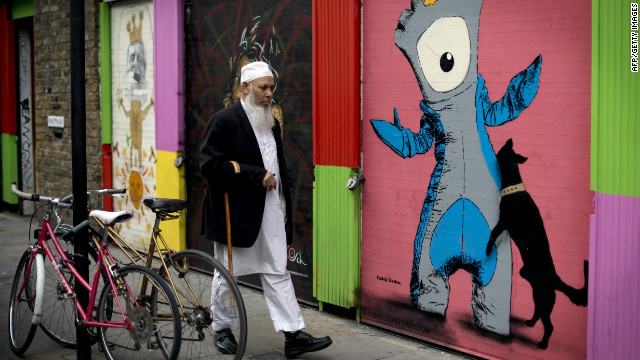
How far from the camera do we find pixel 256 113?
5.26 meters

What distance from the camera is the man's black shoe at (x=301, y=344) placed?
5238mm

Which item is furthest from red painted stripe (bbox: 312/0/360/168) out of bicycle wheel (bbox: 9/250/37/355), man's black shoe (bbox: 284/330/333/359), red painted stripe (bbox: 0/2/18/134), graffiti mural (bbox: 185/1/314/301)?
red painted stripe (bbox: 0/2/18/134)

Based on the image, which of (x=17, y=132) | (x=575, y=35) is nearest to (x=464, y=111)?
(x=575, y=35)

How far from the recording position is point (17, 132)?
41.0ft

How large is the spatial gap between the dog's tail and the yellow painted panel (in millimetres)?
4699

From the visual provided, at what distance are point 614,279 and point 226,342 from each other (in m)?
2.46

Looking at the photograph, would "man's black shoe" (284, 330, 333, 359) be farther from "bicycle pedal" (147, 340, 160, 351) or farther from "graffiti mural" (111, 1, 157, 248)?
"graffiti mural" (111, 1, 157, 248)

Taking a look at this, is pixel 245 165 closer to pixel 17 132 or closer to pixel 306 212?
pixel 306 212

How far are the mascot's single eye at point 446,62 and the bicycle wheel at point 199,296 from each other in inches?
82.7

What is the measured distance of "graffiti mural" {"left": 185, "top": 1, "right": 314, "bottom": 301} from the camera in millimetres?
6773

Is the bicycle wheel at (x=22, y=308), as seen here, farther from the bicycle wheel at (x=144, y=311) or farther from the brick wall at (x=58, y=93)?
the brick wall at (x=58, y=93)

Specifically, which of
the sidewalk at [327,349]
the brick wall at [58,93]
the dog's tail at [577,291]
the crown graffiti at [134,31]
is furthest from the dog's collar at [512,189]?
the brick wall at [58,93]
